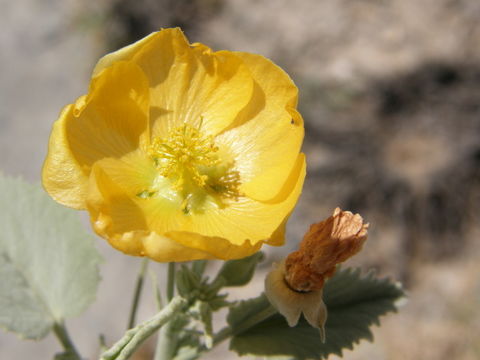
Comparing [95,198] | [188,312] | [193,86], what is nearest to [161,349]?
[188,312]

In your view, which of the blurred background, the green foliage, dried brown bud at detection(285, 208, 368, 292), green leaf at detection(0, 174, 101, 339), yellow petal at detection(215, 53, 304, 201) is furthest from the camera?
the blurred background

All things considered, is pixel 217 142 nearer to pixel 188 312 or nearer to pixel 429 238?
pixel 188 312

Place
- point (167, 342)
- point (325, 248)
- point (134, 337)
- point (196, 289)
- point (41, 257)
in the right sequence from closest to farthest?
point (134, 337) → point (325, 248) → point (196, 289) → point (167, 342) → point (41, 257)

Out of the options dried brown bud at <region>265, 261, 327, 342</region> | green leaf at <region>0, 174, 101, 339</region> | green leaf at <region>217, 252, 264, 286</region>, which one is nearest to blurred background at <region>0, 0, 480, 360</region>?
green leaf at <region>0, 174, 101, 339</region>

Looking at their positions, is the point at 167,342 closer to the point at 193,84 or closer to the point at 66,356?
the point at 66,356

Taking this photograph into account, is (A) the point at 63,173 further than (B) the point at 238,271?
No

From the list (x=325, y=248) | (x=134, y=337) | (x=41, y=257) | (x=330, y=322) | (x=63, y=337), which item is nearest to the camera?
(x=134, y=337)

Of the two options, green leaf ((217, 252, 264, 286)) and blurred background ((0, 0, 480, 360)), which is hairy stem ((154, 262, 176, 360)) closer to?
green leaf ((217, 252, 264, 286))

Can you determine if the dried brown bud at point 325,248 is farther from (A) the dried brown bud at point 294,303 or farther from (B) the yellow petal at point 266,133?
(B) the yellow petal at point 266,133

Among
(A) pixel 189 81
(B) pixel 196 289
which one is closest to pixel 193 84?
(A) pixel 189 81
